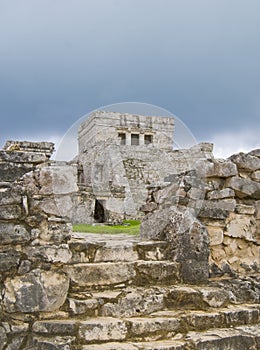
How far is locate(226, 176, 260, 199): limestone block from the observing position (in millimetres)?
4859

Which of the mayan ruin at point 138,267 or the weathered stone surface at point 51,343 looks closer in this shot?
the weathered stone surface at point 51,343

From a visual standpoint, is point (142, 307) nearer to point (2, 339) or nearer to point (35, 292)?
point (35, 292)

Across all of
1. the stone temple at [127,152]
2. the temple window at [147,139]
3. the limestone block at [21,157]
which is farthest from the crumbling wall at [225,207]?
the temple window at [147,139]

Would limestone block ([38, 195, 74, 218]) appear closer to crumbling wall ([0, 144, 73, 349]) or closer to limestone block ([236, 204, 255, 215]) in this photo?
crumbling wall ([0, 144, 73, 349])

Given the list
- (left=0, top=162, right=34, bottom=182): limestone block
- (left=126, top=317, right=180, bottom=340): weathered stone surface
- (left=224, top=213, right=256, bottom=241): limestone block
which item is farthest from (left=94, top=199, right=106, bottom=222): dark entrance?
(left=126, top=317, right=180, bottom=340): weathered stone surface

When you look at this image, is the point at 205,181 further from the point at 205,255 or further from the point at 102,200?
the point at 102,200

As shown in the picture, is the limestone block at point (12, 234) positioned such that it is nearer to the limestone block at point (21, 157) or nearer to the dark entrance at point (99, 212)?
the limestone block at point (21, 157)

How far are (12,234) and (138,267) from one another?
1.27 metres

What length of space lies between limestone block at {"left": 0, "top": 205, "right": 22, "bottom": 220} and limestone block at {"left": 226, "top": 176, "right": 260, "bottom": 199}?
2.46 meters

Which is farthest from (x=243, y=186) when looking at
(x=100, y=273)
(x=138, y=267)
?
(x=100, y=273)

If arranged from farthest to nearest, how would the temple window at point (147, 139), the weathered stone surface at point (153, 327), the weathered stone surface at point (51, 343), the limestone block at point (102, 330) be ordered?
the temple window at point (147, 139)
the weathered stone surface at point (153, 327)
the limestone block at point (102, 330)
the weathered stone surface at point (51, 343)

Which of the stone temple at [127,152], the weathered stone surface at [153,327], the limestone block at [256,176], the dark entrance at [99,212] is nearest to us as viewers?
the weathered stone surface at [153,327]

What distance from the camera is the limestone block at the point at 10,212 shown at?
371 centimetres

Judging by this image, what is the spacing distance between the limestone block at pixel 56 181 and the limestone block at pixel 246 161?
2.01 m
